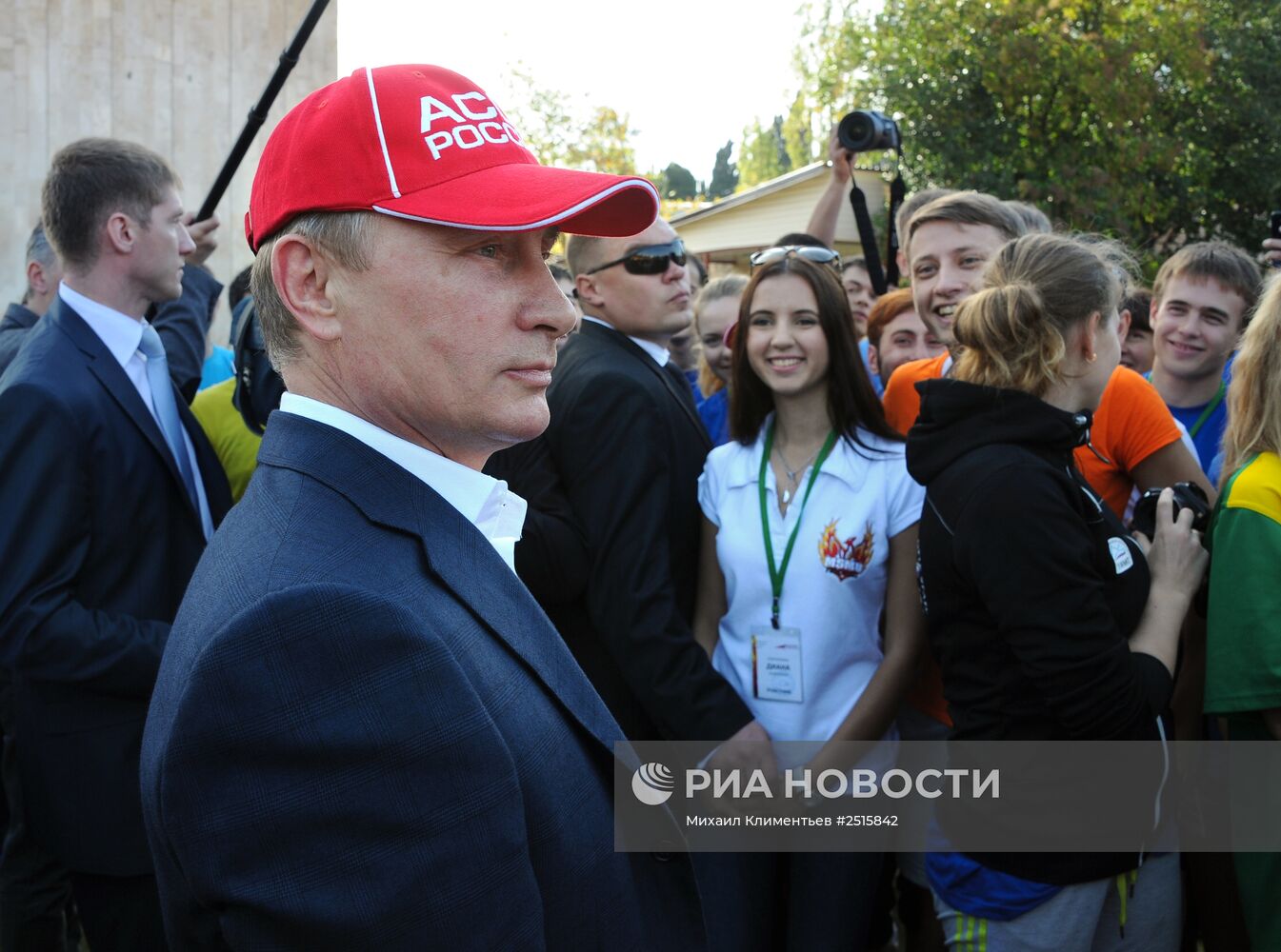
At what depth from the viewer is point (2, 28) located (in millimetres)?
8633

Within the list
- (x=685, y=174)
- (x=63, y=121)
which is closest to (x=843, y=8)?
(x=63, y=121)

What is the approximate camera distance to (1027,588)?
216 centimetres

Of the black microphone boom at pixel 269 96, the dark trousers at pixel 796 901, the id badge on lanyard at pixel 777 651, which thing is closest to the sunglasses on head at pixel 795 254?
the id badge on lanyard at pixel 777 651

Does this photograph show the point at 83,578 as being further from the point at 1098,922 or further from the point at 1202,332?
the point at 1202,332

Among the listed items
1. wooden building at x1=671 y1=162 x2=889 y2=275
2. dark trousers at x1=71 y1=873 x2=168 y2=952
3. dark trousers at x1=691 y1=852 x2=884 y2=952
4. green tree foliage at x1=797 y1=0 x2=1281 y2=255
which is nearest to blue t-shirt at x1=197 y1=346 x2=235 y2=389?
dark trousers at x1=71 y1=873 x2=168 y2=952

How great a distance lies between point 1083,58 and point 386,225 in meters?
17.5

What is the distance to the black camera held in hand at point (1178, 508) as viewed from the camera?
2506mm

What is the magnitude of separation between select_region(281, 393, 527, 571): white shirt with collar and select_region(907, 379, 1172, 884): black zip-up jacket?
1180 millimetres

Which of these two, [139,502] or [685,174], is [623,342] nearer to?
[139,502]

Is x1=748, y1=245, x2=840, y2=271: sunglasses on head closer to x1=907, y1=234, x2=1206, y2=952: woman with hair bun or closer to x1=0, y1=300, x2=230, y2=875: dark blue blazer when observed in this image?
x1=907, y1=234, x2=1206, y2=952: woman with hair bun

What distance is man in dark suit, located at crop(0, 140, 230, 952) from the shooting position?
2.55 meters

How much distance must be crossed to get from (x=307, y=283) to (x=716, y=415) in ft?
10.8

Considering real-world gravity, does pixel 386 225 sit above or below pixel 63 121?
below

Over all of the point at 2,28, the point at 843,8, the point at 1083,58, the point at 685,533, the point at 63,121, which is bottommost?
the point at 685,533
